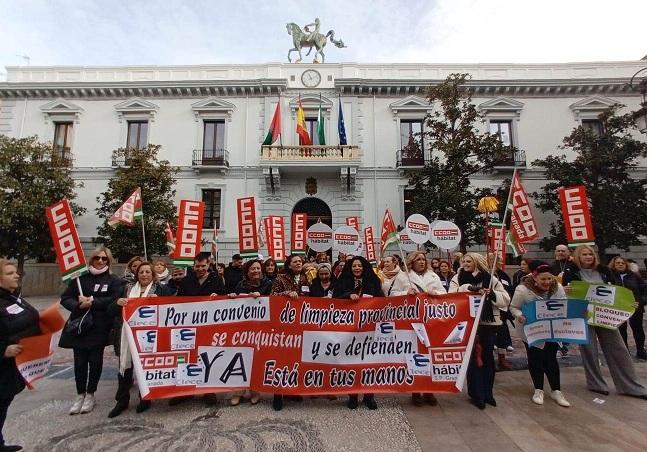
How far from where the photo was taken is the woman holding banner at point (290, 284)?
13.5ft

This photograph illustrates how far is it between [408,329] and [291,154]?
14.7 m

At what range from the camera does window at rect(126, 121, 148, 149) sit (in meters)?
19.4

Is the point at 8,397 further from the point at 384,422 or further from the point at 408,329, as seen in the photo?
the point at 408,329

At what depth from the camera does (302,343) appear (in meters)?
4.28

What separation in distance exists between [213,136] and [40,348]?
17.7 m

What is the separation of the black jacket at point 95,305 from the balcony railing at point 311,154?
46.0ft

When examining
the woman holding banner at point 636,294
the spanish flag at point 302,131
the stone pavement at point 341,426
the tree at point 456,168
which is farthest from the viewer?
the spanish flag at point 302,131

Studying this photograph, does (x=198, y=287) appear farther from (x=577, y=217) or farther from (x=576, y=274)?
(x=577, y=217)

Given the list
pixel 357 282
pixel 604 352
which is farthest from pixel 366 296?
pixel 604 352

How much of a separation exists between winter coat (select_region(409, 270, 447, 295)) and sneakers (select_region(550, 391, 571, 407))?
181cm

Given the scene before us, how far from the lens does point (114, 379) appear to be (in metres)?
5.31

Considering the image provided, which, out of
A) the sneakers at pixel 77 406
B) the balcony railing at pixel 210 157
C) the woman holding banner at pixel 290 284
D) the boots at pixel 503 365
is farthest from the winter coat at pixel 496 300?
the balcony railing at pixel 210 157

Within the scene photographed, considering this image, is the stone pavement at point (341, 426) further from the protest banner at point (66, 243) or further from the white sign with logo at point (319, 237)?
the white sign with logo at point (319, 237)

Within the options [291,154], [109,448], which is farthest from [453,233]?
[291,154]
